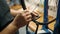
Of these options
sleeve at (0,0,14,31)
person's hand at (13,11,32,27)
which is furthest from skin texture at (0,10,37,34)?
sleeve at (0,0,14,31)

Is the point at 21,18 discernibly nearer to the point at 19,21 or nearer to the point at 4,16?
the point at 19,21

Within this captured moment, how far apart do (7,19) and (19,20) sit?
8.0 inches

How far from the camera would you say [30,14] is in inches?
33.1

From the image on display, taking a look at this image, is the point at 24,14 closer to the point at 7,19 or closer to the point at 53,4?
the point at 7,19

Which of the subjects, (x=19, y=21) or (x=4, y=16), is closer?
(x=19, y=21)

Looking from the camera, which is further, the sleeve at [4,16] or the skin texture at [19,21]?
the sleeve at [4,16]

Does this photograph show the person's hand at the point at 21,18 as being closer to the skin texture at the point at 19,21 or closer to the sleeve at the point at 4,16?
the skin texture at the point at 19,21

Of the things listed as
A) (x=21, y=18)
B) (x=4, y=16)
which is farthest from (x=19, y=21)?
(x=4, y=16)

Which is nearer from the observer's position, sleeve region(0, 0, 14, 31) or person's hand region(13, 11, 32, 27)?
person's hand region(13, 11, 32, 27)

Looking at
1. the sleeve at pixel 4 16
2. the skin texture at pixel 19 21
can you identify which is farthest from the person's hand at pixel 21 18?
the sleeve at pixel 4 16

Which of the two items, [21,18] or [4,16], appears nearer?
[21,18]

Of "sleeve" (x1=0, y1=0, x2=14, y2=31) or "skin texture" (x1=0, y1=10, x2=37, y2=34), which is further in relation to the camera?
"sleeve" (x1=0, y1=0, x2=14, y2=31)

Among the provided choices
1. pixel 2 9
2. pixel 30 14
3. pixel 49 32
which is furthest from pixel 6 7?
pixel 49 32

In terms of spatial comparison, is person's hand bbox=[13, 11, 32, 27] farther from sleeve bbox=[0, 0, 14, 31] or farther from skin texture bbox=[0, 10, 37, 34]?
sleeve bbox=[0, 0, 14, 31]
